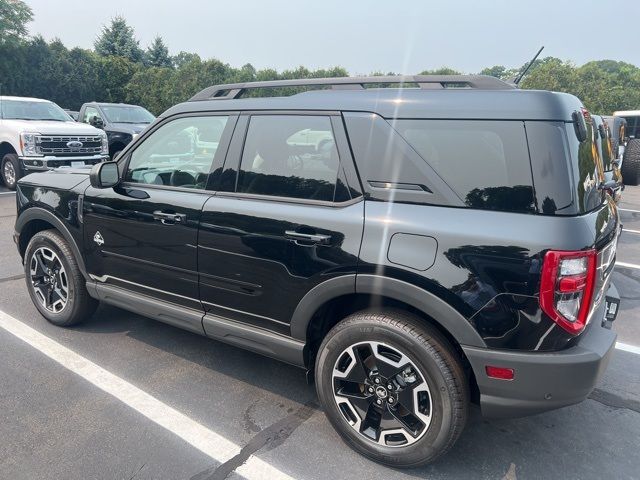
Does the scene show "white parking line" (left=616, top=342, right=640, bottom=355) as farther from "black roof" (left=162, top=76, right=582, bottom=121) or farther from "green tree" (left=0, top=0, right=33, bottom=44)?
"green tree" (left=0, top=0, right=33, bottom=44)

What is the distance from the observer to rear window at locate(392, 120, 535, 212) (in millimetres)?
2102

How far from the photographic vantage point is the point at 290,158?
2.74 meters

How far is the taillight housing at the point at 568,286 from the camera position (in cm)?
200

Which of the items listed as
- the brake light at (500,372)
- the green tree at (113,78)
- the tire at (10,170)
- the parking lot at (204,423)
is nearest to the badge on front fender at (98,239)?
the parking lot at (204,423)

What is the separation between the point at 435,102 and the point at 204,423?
85.4 inches

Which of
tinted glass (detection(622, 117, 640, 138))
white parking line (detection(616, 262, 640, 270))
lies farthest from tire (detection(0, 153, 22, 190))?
tinted glass (detection(622, 117, 640, 138))

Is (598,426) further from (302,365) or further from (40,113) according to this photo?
(40,113)

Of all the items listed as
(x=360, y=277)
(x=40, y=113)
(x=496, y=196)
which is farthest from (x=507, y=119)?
(x=40, y=113)

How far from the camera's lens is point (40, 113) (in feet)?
36.2

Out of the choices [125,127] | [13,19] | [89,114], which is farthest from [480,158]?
[13,19]

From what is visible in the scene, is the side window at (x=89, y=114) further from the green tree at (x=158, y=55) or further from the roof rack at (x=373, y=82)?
the green tree at (x=158, y=55)

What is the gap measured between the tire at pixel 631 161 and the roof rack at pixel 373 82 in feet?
40.4

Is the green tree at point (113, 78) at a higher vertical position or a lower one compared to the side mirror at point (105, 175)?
higher

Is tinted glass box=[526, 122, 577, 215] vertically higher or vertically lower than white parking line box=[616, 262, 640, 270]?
higher
